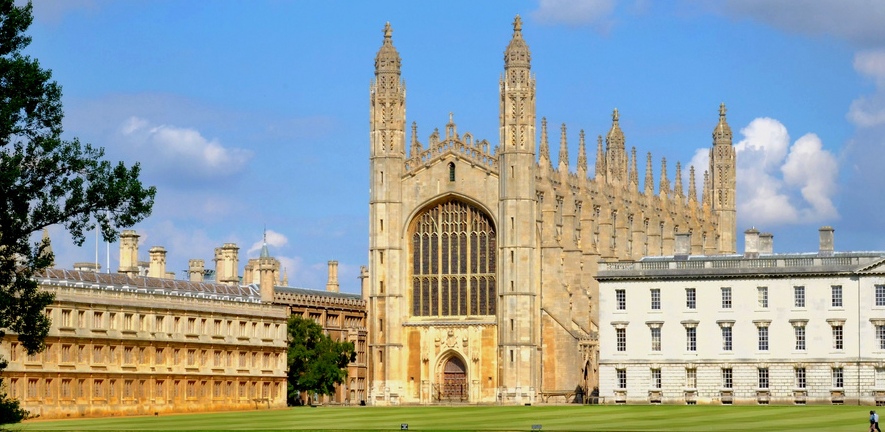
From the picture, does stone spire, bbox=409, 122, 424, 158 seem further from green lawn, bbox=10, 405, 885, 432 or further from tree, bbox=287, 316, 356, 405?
green lawn, bbox=10, 405, 885, 432

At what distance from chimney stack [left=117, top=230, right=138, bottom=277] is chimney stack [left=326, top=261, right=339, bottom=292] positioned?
33.3 m

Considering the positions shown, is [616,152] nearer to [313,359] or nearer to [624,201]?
[624,201]

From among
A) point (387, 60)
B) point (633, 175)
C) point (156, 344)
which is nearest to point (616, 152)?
point (633, 175)

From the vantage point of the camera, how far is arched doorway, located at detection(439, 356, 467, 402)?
114750 mm

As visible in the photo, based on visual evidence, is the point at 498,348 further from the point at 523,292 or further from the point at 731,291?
the point at 731,291

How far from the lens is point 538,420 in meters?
79.3

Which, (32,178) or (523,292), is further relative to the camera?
(523,292)

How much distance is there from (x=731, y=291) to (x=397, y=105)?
92.1ft

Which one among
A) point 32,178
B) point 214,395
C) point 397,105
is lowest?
point 214,395

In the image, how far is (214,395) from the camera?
105500mm

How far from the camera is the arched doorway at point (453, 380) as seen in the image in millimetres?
114750

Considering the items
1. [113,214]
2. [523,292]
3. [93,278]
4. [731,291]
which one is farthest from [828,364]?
[113,214]

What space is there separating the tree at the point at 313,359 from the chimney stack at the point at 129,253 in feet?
34.9

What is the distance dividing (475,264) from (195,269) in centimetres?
2442
